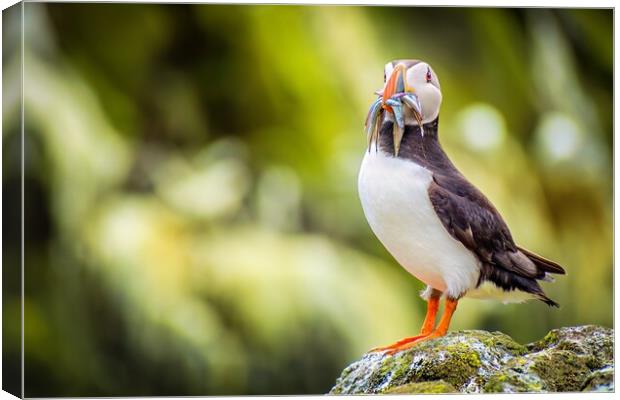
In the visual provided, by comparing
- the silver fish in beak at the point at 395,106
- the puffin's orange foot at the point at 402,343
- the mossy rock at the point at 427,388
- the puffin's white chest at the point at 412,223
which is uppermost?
the silver fish in beak at the point at 395,106

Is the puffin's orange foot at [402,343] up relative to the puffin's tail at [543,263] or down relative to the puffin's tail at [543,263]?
down

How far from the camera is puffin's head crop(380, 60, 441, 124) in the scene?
22.3 ft

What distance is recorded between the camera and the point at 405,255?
22.2 ft

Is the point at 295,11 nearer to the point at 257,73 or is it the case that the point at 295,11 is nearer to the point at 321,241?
the point at 257,73

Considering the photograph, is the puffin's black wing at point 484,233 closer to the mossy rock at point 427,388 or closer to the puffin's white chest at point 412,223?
the puffin's white chest at point 412,223

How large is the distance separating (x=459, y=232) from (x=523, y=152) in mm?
949

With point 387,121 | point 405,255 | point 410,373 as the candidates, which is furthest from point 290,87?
point 410,373

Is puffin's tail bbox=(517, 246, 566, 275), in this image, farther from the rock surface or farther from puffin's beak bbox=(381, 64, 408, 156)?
puffin's beak bbox=(381, 64, 408, 156)

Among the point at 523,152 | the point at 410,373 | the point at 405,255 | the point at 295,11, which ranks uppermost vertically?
the point at 295,11

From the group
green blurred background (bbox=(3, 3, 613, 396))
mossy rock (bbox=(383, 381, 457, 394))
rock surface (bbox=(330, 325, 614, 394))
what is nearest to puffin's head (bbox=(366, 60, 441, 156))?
green blurred background (bbox=(3, 3, 613, 396))

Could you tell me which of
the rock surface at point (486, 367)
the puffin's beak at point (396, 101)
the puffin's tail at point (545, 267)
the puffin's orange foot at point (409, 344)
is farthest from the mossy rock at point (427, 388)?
A: the puffin's beak at point (396, 101)

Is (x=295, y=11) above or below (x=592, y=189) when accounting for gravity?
above

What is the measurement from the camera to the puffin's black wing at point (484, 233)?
665 centimetres

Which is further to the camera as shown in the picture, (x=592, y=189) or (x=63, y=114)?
(x=592, y=189)
